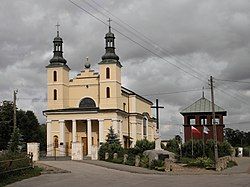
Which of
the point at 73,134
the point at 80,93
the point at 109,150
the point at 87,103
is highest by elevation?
the point at 80,93

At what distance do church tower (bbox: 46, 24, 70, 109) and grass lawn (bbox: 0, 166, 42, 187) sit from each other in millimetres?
40545

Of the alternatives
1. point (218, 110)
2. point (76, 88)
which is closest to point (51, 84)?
point (76, 88)

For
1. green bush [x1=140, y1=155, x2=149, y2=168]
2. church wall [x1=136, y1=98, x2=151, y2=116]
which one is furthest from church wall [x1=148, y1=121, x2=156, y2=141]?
green bush [x1=140, y1=155, x2=149, y2=168]

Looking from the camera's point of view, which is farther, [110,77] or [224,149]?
[110,77]

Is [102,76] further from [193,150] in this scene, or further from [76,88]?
[193,150]

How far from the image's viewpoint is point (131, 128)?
3009 inches

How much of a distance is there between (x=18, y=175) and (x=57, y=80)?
45738 mm

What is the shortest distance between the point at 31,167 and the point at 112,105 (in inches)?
1537

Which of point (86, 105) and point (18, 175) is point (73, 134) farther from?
point (18, 175)

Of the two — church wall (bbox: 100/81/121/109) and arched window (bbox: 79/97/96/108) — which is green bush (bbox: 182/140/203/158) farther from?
arched window (bbox: 79/97/96/108)

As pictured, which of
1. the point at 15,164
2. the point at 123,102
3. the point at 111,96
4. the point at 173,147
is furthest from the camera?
the point at 123,102

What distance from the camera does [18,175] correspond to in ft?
87.8

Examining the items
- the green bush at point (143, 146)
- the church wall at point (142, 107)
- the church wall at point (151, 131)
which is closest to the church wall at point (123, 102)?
the church wall at point (142, 107)

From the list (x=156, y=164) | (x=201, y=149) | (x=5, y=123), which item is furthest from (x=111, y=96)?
(x=156, y=164)
